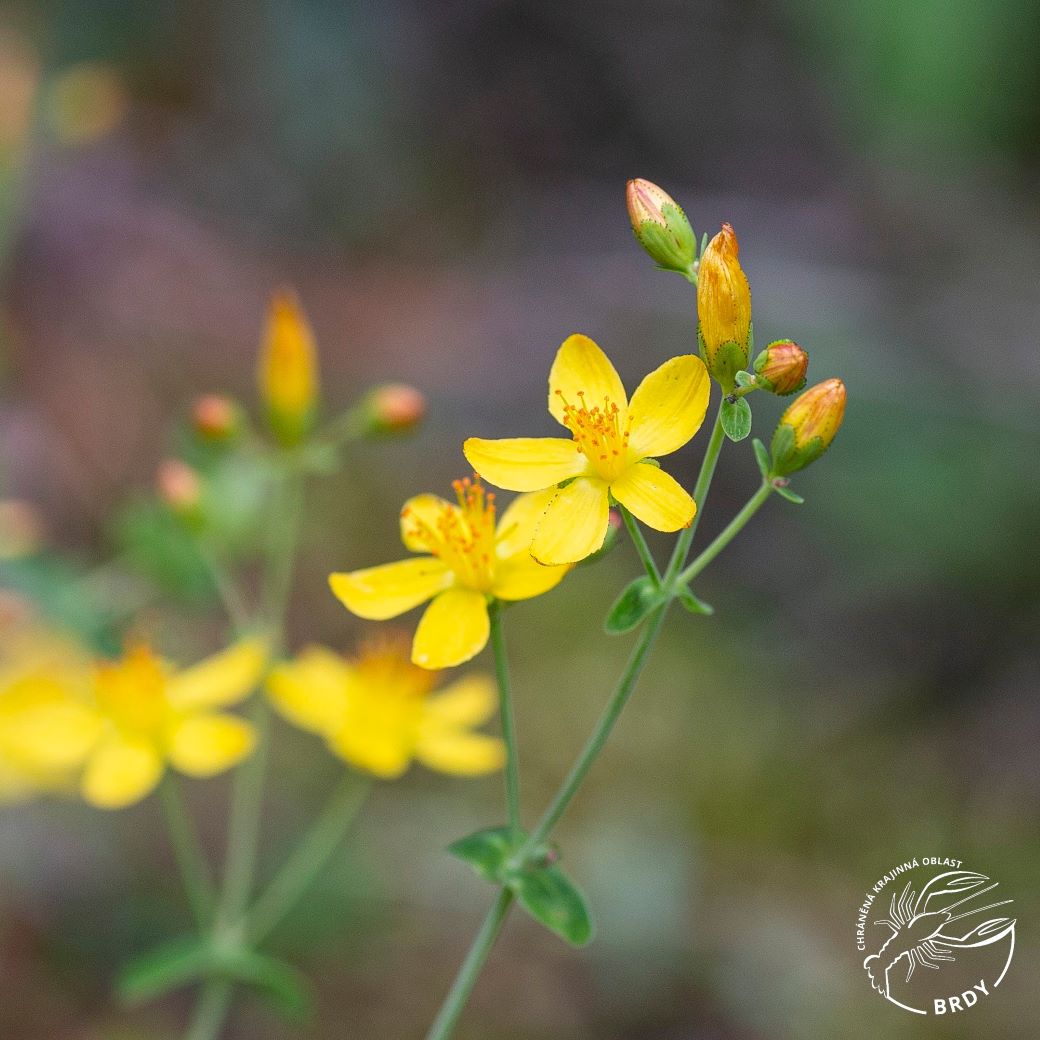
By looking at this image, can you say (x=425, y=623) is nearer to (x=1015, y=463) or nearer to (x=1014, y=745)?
(x=1014, y=745)

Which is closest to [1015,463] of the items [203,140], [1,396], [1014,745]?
[1014,745]

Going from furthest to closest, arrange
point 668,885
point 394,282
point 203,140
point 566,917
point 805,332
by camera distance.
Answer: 1. point 203,140
2. point 394,282
3. point 805,332
4. point 668,885
5. point 566,917

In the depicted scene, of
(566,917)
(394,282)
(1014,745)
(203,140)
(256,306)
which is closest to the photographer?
(566,917)

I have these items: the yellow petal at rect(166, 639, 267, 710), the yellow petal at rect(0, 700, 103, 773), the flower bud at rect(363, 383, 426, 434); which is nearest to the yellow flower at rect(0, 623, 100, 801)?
the yellow petal at rect(0, 700, 103, 773)

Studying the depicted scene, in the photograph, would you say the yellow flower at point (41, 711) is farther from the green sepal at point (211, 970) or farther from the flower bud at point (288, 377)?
the flower bud at point (288, 377)

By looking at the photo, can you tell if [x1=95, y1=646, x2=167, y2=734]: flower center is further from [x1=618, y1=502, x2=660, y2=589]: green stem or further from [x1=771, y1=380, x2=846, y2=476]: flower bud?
[x1=771, y1=380, x2=846, y2=476]: flower bud
